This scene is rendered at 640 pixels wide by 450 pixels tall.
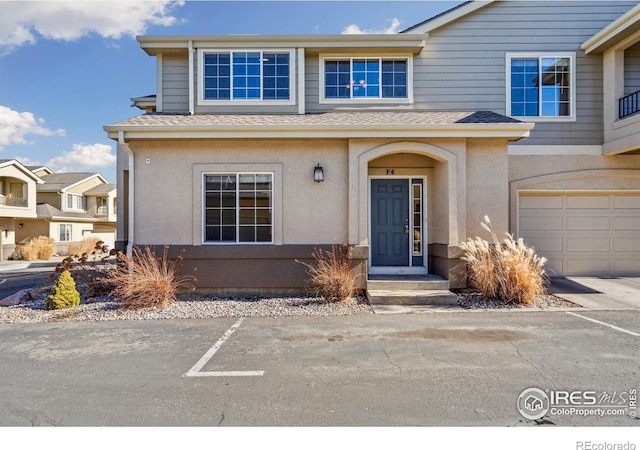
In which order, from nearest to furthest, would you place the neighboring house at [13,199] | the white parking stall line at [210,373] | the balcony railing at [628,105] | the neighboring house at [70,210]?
the white parking stall line at [210,373] → the balcony railing at [628,105] → the neighboring house at [13,199] → the neighboring house at [70,210]

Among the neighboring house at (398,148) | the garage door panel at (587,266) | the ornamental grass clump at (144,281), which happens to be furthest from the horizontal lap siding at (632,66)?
the ornamental grass clump at (144,281)

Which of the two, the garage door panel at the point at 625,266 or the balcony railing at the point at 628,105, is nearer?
the balcony railing at the point at 628,105

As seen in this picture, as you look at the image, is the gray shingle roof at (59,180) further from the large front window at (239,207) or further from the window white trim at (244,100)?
the large front window at (239,207)

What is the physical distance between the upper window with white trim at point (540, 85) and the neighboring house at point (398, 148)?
41 millimetres

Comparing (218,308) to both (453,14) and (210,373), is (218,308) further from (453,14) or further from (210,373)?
(453,14)

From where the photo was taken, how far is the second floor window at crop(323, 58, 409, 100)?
10398mm

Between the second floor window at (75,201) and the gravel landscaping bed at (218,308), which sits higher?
the second floor window at (75,201)

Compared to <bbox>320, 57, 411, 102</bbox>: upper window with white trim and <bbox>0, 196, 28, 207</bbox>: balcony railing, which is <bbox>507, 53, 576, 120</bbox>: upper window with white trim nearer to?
<bbox>320, 57, 411, 102</bbox>: upper window with white trim

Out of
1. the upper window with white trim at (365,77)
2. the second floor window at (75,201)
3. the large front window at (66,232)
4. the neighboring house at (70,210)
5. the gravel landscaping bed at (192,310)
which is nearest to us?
the gravel landscaping bed at (192,310)

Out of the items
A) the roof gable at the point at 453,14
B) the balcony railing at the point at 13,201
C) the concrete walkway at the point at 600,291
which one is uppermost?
the roof gable at the point at 453,14

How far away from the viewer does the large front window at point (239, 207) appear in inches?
343

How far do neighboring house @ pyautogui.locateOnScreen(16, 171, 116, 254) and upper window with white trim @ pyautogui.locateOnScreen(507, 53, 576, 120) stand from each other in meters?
29.9

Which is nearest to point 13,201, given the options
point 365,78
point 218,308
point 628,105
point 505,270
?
point 218,308
